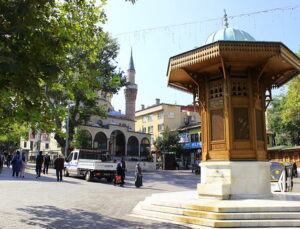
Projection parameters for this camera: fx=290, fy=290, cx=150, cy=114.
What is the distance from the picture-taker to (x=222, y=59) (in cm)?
840

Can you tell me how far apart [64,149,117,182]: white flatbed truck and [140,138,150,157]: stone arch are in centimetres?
2394

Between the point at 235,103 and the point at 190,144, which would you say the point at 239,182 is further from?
the point at 190,144

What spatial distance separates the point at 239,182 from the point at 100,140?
34.0m

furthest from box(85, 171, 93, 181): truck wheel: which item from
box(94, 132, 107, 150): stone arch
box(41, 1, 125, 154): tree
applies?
box(94, 132, 107, 150): stone arch

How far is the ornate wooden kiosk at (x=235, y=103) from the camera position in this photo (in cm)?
819

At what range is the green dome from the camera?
31.0 ft

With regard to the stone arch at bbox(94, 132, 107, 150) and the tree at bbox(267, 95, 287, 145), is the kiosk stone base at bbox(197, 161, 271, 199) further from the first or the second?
the tree at bbox(267, 95, 287, 145)

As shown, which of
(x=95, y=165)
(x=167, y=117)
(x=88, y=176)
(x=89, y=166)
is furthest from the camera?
(x=167, y=117)

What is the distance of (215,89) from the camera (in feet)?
31.1

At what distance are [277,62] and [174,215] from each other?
5551mm

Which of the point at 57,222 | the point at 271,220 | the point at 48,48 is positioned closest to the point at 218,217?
the point at 271,220

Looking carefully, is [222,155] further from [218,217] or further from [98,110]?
[98,110]

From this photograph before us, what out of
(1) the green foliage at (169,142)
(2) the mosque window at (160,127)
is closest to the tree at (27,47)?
(1) the green foliage at (169,142)

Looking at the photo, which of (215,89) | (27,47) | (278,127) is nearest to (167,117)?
(278,127)
